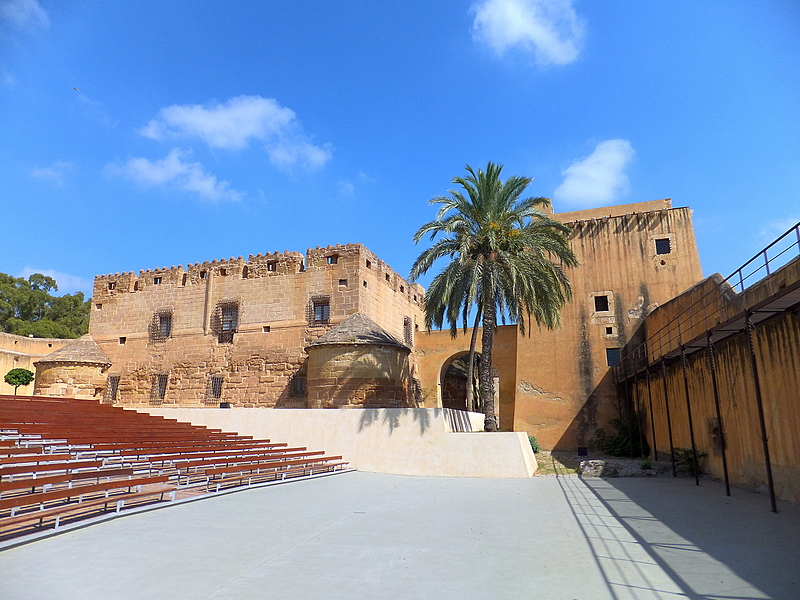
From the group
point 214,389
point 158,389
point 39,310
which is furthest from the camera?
point 39,310

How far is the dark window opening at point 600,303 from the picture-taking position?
23.0 meters

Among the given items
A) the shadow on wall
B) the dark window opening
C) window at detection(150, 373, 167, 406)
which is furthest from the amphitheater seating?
the dark window opening

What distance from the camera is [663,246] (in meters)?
23.1

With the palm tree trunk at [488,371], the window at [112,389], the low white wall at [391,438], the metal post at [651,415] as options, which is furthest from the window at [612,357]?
the window at [112,389]

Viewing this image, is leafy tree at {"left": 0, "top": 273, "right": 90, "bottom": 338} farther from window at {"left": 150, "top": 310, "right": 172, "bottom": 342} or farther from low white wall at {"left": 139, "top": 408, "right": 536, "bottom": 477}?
low white wall at {"left": 139, "top": 408, "right": 536, "bottom": 477}

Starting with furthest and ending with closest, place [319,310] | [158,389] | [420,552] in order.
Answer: [158,389] < [319,310] < [420,552]

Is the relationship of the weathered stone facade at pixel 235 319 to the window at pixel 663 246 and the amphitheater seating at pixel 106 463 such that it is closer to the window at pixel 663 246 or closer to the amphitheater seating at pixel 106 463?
the amphitheater seating at pixel 106 463

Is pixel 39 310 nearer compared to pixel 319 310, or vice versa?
pixel 319 310

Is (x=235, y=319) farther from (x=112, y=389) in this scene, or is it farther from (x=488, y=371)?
(x=488, y=371)

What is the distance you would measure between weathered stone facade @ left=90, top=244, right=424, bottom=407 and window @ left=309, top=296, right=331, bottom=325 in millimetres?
47

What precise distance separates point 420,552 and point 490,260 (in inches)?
481

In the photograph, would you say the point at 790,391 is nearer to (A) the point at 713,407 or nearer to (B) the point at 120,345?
(A) the point at 713,407

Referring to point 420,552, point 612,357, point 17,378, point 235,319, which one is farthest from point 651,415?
point 17,378

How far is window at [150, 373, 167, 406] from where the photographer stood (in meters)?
26.9
